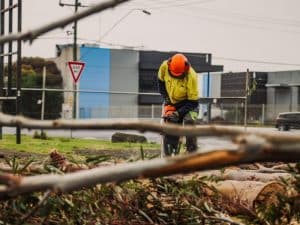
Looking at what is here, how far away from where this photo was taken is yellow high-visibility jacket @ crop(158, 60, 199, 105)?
10031 millimetres

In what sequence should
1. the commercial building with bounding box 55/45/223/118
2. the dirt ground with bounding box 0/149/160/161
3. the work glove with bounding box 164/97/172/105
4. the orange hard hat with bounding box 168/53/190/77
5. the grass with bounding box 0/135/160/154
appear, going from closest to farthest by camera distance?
the dirt ground with bounding box 0/149/160/161 < the orange hard hat with bounding box 168/53/190/77 < the work glove with bounding box 164/97/172/105 < the grass with bounding box 0/135/160/154 < the commercial building with bounding box 55/45/223/118

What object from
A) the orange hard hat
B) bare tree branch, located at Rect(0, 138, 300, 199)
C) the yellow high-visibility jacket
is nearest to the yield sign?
the yellow high-visibility jacket

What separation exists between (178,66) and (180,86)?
0.36 metres

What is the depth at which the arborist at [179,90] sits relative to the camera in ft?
32.7

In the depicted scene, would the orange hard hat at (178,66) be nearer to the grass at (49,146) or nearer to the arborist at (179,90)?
the arborist at (179,90)

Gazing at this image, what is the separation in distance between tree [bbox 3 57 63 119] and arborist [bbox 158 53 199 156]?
32.8 feet

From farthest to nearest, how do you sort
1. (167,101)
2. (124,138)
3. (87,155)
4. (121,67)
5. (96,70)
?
1. (121,67)
2. (96,70)
3. (124,138)
4. (167,101)
5. (87,155)

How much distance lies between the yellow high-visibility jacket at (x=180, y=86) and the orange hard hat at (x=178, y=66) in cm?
8

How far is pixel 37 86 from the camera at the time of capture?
2261 inches

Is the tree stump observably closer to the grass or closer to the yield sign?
the grass

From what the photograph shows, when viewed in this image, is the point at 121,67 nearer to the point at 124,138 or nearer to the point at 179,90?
the point at 124,138

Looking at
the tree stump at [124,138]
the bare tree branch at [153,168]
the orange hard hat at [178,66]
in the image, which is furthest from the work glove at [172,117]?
the tree stump at [124,138]

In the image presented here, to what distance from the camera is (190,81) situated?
1001cm

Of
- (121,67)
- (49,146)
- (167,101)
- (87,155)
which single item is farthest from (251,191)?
(121,67)
